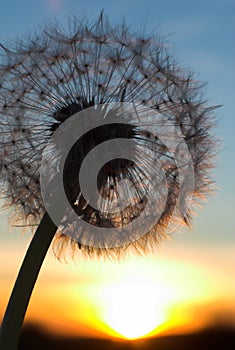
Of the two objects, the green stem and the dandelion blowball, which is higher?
the dandelion blowball

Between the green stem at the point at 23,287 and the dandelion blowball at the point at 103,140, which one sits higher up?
the dandelion blowball at the point at 103,140

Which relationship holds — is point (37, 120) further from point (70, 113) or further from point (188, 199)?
point (188, 199)

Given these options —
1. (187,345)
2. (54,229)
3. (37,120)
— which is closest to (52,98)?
(37,120)
